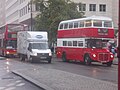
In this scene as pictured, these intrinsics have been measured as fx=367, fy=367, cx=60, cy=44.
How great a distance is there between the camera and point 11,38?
45.0m

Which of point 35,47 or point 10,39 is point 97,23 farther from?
point 10,39

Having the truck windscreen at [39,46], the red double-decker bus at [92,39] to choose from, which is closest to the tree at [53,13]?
the truck windscreen at [39,46]

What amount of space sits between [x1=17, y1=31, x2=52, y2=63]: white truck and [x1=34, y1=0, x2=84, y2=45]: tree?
1433 centimetres

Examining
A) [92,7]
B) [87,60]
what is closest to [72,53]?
[87,60]

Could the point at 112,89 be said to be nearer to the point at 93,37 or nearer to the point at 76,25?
the point at 93,37

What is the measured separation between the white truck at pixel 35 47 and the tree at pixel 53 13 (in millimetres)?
14330

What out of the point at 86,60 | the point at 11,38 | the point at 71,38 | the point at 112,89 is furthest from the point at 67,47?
the point at 112,89

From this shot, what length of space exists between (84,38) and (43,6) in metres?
22.4

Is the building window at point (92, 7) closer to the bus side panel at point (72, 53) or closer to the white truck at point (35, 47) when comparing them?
the bus side panel at point (72, 53)

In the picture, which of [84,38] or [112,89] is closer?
[112,89]

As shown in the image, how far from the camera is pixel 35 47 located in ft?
111

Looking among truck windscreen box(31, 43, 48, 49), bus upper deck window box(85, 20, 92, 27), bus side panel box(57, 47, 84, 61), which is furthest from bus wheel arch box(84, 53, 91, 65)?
truck windscreen box(31, 43, 48, 49)

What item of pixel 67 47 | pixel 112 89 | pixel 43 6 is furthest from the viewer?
pixel 43 6

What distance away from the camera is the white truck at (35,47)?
32844 millimetres
